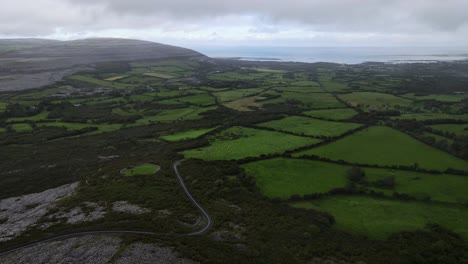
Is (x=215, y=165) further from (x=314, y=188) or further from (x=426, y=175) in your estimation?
(x=426, y=175)

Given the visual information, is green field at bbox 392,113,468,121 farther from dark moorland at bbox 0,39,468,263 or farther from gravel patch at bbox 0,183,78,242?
gravel patch at bbox 0,183,78,242

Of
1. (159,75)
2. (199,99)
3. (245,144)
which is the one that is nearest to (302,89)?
(199,99)

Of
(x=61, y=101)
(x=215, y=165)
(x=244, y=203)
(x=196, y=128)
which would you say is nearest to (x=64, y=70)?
(x=61, y=101)

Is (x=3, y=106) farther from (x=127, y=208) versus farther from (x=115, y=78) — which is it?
(x=127, y=208)

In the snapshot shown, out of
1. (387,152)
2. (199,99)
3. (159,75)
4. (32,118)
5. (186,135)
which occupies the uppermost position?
(159,75)

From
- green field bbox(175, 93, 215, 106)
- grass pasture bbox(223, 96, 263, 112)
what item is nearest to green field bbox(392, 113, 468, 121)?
grass pasture bbox(223, 96, 263, 112)
